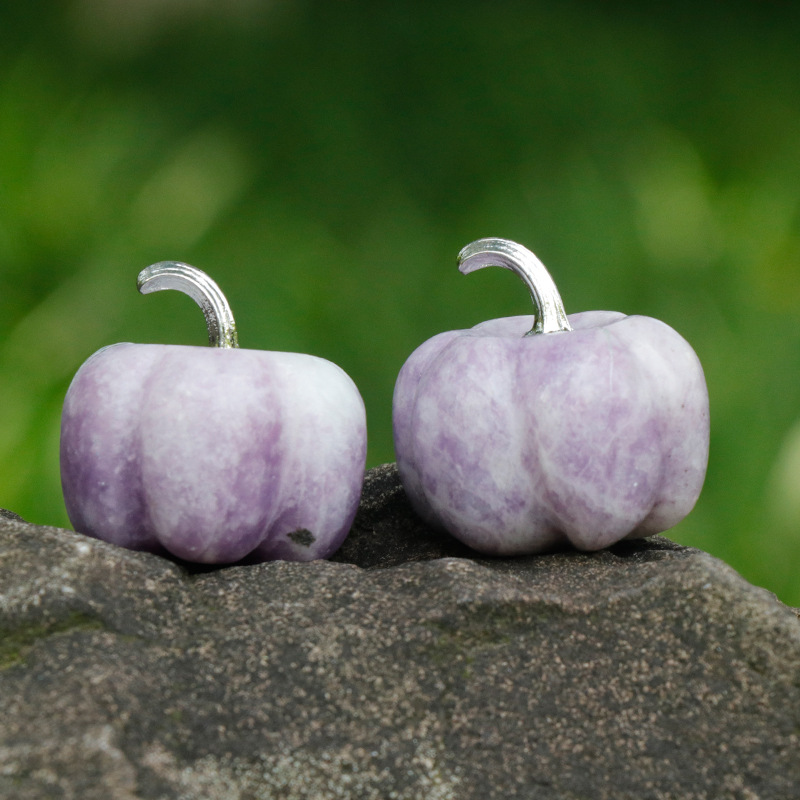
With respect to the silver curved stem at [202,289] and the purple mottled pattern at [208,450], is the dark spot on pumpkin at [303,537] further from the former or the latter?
the silver curved stem at [202,289]

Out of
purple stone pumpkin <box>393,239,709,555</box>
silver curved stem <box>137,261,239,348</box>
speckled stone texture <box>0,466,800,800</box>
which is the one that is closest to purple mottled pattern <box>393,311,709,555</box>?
purple stone pumpkin <box>393,239,709,555</box>

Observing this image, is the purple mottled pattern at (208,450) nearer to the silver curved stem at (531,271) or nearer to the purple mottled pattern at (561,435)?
the purple mottled pattern at (561,435)

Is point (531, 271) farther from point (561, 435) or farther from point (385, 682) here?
point (385, 682)

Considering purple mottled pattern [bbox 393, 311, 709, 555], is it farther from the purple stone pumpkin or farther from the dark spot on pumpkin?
the dark spot on pumpkin

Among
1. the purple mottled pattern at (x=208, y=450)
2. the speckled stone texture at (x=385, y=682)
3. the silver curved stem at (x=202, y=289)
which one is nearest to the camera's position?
the speckled stone texture at (x=385, y=682)

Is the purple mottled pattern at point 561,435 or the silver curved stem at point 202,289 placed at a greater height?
the silver curved stem at point 202,289

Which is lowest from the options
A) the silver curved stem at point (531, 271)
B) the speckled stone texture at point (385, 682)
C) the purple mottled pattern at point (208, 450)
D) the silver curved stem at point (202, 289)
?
the speckled stone texture at point (385, 682)

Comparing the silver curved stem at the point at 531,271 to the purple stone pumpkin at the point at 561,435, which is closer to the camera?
the purple stone pumpkin at the point at 561,435

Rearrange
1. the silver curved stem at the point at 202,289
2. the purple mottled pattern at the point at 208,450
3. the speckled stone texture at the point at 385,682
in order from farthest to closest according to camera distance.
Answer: the silver curved stem at the point at 202,289 → the purple mottled pattern at the point at 208,450 → the speckled stone texture at the point at 385,682

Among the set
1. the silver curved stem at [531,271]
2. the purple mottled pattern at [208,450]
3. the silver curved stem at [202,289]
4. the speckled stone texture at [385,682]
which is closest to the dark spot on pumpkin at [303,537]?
the purple mottled pattern at [208,450]
